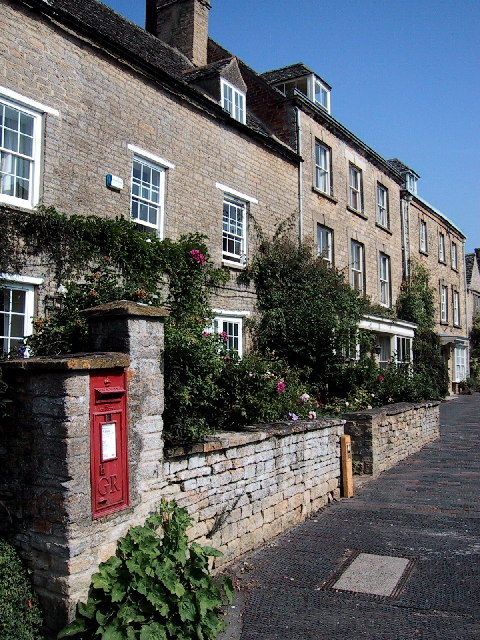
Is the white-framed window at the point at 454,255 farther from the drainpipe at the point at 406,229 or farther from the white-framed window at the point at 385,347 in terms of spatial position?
the white-framed window at the point at 385,347

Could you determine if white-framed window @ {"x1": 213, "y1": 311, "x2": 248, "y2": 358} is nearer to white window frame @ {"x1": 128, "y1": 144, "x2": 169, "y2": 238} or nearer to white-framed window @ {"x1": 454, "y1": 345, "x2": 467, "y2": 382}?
white window frame @ {"x1": 128, "y1": 144, "x2": 169, "y2": 238}

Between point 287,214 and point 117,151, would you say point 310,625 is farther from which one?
point 287,214

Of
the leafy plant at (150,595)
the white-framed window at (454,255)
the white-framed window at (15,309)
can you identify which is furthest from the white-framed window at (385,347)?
the leafy plant at (150,595)

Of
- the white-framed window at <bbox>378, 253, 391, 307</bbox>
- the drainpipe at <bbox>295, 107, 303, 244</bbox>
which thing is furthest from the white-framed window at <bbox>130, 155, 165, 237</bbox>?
the white-framed window at <bbox>378, 253, 391, 307</bbox>

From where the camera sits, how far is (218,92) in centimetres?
1488

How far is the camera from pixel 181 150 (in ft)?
44.0

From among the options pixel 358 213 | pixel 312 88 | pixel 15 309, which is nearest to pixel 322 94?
pixel 312 88

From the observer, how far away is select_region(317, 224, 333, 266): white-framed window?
1889 centimetres

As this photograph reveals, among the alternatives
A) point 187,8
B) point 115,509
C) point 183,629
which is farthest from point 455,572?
point 187,8

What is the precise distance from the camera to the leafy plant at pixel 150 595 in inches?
160

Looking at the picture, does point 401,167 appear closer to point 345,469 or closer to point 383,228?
point 383,228

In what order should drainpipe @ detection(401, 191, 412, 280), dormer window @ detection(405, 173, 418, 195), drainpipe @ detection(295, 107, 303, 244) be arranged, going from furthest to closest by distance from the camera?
dormer window @ detection(405, 173, 418, 195) → drainpipe @ detection(401, 191, 412, 280) → drainpipe @ detection(295, 107, 303, 244)

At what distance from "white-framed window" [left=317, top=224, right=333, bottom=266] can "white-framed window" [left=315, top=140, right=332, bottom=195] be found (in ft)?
4.06

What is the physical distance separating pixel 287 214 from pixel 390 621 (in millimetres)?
13598
